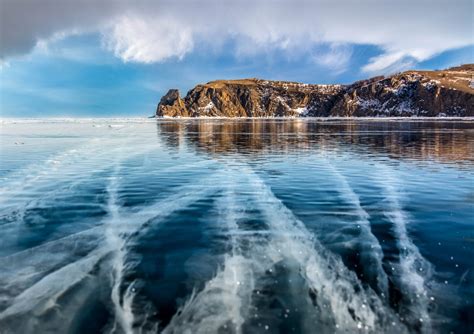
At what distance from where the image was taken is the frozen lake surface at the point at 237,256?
304 inches

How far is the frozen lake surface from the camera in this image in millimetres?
7730

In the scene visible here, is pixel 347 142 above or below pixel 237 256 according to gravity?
above

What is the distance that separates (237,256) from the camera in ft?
34.8

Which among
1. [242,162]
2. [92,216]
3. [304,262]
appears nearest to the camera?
[304,262]

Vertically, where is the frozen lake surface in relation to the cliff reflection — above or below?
below

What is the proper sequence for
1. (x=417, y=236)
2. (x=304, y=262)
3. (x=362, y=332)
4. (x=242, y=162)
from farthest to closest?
(x=242, y=162)
(x=417, y=236)
(x=304, y=262)
(x=362, y=332)

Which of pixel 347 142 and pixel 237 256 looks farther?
pixel 347 142

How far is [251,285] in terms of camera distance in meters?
8.97

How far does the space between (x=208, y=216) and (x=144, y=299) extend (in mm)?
6469

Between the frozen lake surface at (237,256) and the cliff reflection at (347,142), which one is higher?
the cliff reflection at (347,142)

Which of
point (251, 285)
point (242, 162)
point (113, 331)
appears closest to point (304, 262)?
point (251, 285)

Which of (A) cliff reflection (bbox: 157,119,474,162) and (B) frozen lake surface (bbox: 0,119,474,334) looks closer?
(B) frozen lake surface (bbox: 0,119,474,334)

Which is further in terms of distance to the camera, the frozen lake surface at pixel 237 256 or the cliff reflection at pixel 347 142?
the cliff reflection at pixel 347 142

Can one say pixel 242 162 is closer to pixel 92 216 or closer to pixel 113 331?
pixel 92 216
